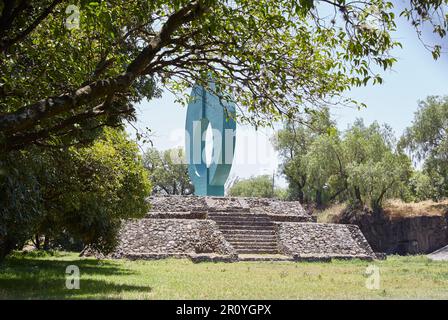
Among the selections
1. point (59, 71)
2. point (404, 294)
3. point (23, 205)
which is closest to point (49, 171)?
point (23, 205)

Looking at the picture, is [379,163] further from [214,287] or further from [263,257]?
[214,287]

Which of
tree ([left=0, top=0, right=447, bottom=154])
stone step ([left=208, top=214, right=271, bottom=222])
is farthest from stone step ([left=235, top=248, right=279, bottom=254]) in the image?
tree ([left=0, top=0, right=447, bottom=154])

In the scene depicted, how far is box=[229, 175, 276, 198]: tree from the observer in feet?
200

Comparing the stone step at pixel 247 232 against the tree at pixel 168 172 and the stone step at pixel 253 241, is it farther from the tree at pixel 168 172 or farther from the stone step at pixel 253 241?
the tree at pixel 168 172

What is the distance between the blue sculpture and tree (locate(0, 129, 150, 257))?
1160cm

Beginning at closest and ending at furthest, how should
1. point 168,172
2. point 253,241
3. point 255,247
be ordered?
1. point 255,247
2. point 253,241
3. point 168,172

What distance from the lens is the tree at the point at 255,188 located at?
200 feet

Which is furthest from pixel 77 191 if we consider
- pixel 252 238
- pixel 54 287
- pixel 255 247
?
pixel 252 238

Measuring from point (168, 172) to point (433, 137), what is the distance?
2730 cm

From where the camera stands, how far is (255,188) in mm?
61062

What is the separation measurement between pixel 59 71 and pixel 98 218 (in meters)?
8.46

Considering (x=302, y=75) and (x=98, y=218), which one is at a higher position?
(x=302, y=75)
